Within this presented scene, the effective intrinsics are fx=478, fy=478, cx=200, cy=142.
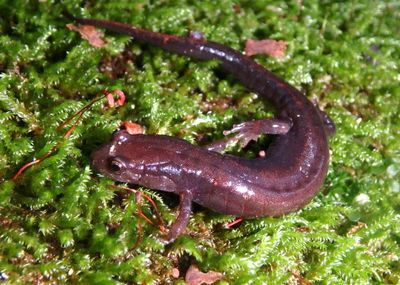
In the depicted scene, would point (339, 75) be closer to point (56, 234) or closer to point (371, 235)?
point (371, 235)

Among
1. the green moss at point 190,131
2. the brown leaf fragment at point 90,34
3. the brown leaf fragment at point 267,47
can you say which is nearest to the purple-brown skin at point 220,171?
the green moss at point 190,131

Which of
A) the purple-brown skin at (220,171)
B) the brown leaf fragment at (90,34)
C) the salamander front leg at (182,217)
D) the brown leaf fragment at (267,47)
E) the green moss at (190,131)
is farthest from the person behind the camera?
the brown leaf fragment at (267,47)

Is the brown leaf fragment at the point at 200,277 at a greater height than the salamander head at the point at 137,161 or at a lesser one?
lesser

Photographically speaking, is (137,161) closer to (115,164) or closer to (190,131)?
(115,164)

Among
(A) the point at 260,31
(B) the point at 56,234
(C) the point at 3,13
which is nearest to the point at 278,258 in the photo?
(B) the point at 56,234

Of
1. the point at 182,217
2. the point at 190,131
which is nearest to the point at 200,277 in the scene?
the point at 182,217

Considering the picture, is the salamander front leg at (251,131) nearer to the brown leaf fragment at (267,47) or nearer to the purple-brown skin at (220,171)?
the purple-brown skin at (220,171)
